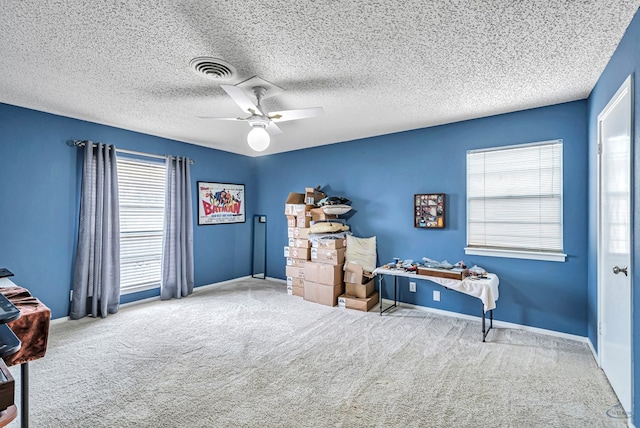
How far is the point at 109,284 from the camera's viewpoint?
13.1ft

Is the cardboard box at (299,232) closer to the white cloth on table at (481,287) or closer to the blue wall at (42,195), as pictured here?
the white cloth on table at (481,287)

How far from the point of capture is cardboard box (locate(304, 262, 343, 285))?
14.4 ft

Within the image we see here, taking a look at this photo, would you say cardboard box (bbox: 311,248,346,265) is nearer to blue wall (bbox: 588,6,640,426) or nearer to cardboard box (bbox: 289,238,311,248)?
cardboard box (bbox: 289,238,311,248)

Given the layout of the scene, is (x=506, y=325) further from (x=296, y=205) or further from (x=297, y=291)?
(x=296, y=205)

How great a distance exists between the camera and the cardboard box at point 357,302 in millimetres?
4133

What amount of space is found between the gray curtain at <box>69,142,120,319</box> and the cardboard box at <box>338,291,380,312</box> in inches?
115

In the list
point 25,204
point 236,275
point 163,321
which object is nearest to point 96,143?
point 25,204

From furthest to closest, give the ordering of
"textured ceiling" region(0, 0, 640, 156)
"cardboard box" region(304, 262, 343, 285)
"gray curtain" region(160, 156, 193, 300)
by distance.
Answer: "gray curtain" region(160, 156, 193, 300) < "cardboard box" region(304, 262, 343, 285) < "textured ceiling" region(0, 0, 640, 156)

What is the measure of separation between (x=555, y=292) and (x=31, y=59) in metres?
5.07

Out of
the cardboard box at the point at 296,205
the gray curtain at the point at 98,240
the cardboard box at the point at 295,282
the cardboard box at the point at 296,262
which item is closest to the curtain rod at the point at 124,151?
the gray curtain at the point at 98,240

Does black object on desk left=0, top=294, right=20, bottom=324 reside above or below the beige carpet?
above

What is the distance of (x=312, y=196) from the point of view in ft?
16.5

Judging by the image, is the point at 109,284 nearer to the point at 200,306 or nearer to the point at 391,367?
the point at 200,306

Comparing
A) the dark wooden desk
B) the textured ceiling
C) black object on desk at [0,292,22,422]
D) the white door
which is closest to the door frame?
the white door
